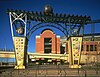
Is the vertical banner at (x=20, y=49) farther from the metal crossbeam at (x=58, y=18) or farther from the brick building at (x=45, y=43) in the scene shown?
the brick building at (x=45, y=43)

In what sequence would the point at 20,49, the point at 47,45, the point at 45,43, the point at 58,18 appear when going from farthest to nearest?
the point at 47,45 → the point at 45,43 → the point at 58,18 → the point at 20,49

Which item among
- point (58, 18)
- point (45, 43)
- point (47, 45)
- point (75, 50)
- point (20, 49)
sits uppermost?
point (58, 18)

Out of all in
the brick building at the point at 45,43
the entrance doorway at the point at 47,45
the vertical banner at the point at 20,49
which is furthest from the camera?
the entrance doorway at the point at 47,45

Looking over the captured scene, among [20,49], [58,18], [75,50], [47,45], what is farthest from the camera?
[47,45]

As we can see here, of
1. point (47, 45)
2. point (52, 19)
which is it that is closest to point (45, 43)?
point (47, 45)

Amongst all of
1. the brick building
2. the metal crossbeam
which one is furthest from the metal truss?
the brick building

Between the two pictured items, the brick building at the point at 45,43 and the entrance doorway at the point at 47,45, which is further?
the entrance doorway at the point at 47,45

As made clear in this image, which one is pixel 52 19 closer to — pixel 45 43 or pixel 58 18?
pixel 58 18

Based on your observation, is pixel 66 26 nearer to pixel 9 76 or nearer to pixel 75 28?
pixel 75 28

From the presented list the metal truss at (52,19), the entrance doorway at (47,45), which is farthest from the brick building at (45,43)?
the metal truss at (52,19)

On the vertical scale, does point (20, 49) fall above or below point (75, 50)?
above

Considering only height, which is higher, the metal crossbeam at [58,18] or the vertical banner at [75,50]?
the metal crossbeam at [58,18]

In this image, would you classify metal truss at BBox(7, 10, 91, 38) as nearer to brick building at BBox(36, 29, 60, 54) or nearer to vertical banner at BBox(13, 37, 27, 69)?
vertical banner at BBox(13, 37, 27, 69)

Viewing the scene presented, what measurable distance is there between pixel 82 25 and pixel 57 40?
5979cm
